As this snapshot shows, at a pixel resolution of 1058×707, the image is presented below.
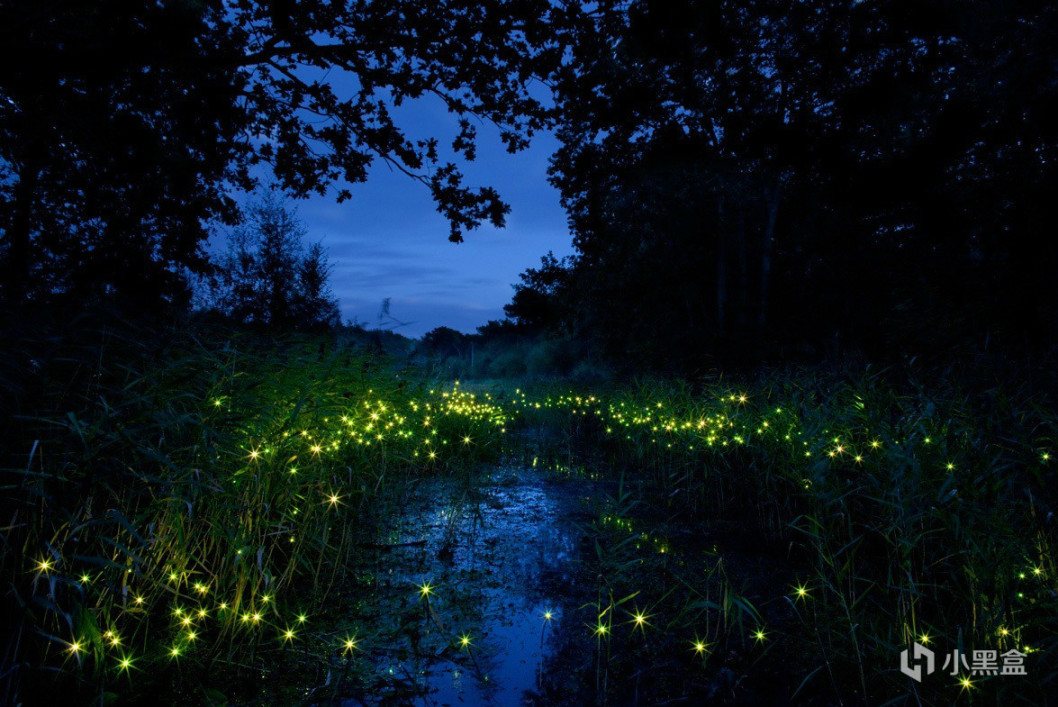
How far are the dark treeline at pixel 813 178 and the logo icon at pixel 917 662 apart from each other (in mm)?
3767

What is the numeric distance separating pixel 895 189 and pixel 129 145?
→ 12662 mm

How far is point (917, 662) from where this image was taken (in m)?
2.12

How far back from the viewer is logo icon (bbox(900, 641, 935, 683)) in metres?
2.04

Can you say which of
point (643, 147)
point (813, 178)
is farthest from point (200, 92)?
point (813, 178)

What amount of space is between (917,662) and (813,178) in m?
12.2

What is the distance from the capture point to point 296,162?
20.7 feet

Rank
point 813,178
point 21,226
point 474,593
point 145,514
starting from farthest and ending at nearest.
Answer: point 813,178, point 21,226, point 474,593, point 145,514

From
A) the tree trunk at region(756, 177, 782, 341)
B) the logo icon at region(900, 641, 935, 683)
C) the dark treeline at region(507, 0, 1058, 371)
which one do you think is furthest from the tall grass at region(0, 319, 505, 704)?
the tree trunk at region(756, 177, 782, 341)

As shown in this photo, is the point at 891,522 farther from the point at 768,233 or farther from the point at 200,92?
the point at 768,233

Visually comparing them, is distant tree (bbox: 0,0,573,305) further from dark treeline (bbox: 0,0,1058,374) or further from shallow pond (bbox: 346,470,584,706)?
shallow pond (bbox: 346,470,584,706)

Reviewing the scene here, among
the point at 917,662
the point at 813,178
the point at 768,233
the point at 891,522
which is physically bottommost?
the point at 917,662

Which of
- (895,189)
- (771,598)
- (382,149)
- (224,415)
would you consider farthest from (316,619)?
(895,189)

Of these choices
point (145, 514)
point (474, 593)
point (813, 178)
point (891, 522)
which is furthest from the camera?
point (813, 178)

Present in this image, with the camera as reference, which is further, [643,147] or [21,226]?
[643,147]
